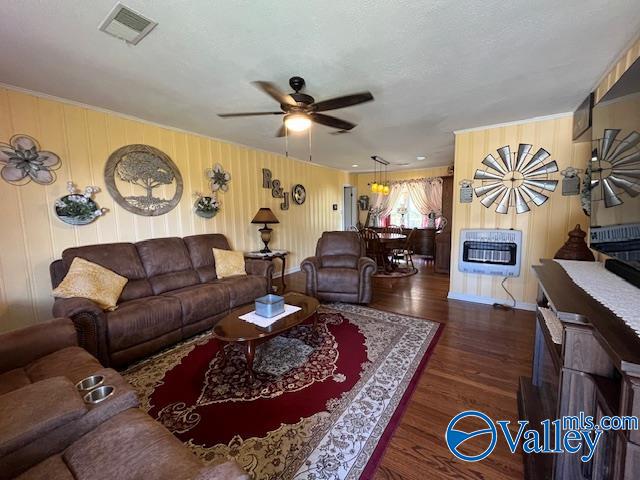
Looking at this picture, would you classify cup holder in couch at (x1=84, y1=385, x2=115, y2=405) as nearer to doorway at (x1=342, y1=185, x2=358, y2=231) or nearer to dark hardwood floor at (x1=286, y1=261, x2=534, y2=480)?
dark hardwood floor at (x1=286, y1=261, x2=534, y2=480)

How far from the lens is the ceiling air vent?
1.49 meters

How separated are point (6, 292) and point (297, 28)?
3.30m

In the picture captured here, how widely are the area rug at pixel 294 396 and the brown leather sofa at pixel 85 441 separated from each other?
0.39 m

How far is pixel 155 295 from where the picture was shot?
2816 millimetres

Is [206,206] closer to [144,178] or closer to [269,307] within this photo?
[144,178]

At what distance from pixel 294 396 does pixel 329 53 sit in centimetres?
242

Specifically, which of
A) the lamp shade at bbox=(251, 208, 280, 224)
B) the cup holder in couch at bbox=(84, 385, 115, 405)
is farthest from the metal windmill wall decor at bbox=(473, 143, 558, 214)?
the cup holder in couch at bbox=(84, 385, 115, 405)

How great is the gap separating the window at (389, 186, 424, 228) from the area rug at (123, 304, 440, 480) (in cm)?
490

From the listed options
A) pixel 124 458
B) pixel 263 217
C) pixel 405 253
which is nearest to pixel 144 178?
pixel 263 217

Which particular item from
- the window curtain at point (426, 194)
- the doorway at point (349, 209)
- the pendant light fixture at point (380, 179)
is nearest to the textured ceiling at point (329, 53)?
the pendant light fixture at point (380, 179)

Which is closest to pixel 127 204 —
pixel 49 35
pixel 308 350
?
pixel 49 35

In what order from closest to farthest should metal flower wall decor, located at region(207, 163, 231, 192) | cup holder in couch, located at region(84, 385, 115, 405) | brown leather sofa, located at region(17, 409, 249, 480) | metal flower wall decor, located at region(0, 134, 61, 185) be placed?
1. brown leather sofa, located at region(17, 409, 249, 480)
2. cup holder in couch, located at region(84, 385, 115, 405)
3. metal flower wall decor, located at region(0, 134, 61, 185)
4. metal flower wall decor, located at region(207, 163, 231, 192)
